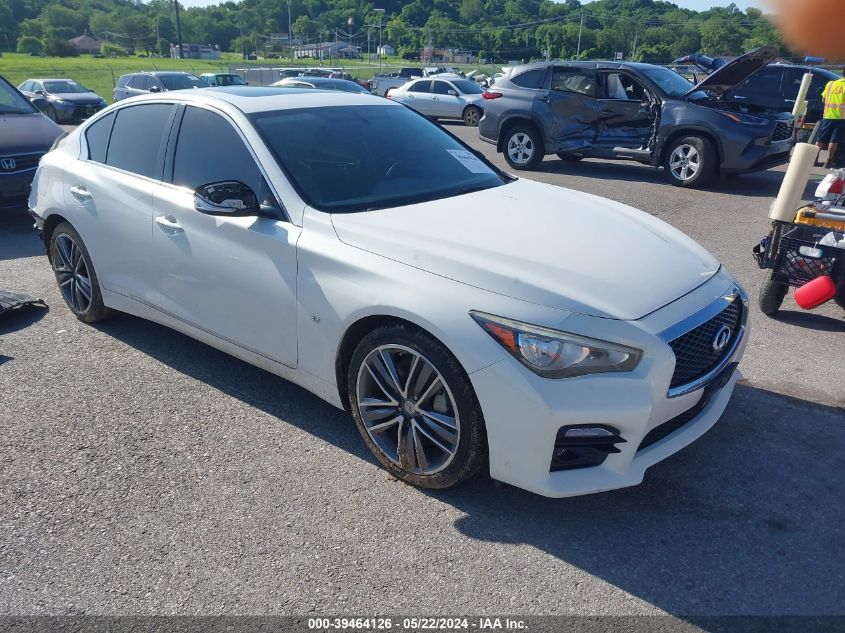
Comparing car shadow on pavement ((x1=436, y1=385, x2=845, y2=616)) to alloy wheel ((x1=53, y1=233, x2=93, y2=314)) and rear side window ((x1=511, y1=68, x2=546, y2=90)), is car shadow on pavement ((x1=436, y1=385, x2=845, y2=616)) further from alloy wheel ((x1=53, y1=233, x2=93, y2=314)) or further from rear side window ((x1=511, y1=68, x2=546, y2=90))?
rear side window ((x1=511, y1=68, x2=546, y2=90))

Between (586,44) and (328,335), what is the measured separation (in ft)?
288

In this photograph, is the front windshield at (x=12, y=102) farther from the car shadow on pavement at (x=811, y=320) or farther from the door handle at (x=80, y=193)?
the car shadow on pavement at (x=811, y=320)

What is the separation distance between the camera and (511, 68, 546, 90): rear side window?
39.1 feet

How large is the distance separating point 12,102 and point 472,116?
1499 cm

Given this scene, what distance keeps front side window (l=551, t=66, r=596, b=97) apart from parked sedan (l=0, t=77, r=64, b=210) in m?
7.58

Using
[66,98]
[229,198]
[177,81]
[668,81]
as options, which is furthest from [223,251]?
[66,98]

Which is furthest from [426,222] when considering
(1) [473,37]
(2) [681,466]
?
(1) [473,37]

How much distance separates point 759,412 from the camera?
3.81 metres

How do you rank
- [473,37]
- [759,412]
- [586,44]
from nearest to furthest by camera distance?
[759,412] < [586,44] < [473,37]

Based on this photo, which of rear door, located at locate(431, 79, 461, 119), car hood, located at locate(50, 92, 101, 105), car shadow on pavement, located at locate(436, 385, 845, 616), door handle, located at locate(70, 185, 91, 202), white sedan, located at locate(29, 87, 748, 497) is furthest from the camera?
rear door, located at locate(431, 79, 461, 119)

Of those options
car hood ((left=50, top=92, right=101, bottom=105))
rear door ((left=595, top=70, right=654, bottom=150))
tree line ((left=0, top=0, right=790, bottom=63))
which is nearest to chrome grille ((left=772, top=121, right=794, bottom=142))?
rear door ((left=595, top=70, right=654, bottom=150))

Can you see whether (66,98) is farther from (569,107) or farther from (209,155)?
(209,155)

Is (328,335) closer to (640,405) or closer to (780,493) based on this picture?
(640,405)

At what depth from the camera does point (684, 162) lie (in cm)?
1040
